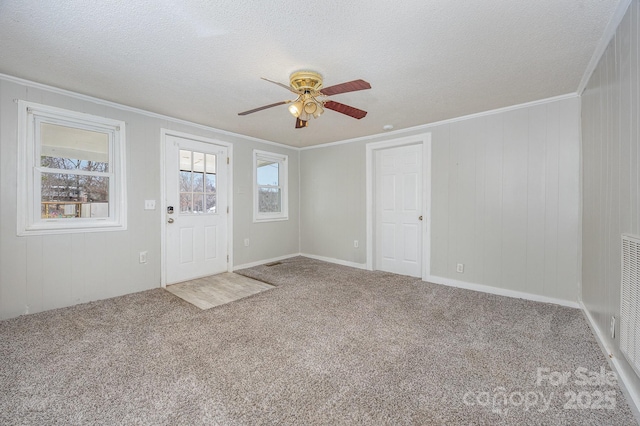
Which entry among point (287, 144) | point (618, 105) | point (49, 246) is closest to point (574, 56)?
point (618, 105)

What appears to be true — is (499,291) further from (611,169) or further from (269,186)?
(269,186)

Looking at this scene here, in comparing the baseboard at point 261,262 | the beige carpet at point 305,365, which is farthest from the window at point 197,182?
the beige carpet at point 305,365

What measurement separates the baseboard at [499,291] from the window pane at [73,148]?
4.46 m

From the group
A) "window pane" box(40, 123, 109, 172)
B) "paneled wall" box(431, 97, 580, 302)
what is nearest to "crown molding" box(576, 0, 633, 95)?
"paneled wall" box(431, 97, 580, 302)

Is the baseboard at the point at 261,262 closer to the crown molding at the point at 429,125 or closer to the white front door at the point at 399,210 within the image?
the white front door at the point at 399,210

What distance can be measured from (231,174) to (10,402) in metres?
3.29

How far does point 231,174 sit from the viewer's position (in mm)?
4277

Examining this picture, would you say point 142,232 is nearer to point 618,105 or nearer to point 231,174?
point 231,174

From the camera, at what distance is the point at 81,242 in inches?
114

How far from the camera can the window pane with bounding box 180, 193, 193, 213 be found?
12.4ft

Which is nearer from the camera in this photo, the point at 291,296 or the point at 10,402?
the point at 10,402

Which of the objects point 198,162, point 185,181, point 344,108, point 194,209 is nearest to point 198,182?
point 185,181

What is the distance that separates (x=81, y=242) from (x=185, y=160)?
1556mm

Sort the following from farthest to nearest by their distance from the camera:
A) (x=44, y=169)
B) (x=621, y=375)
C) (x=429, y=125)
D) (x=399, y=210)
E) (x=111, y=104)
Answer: (x=399, y=210) → (x=429, y=125) → (x=111, y=104) → (x=44, y=169) → (x=621, y=375)
